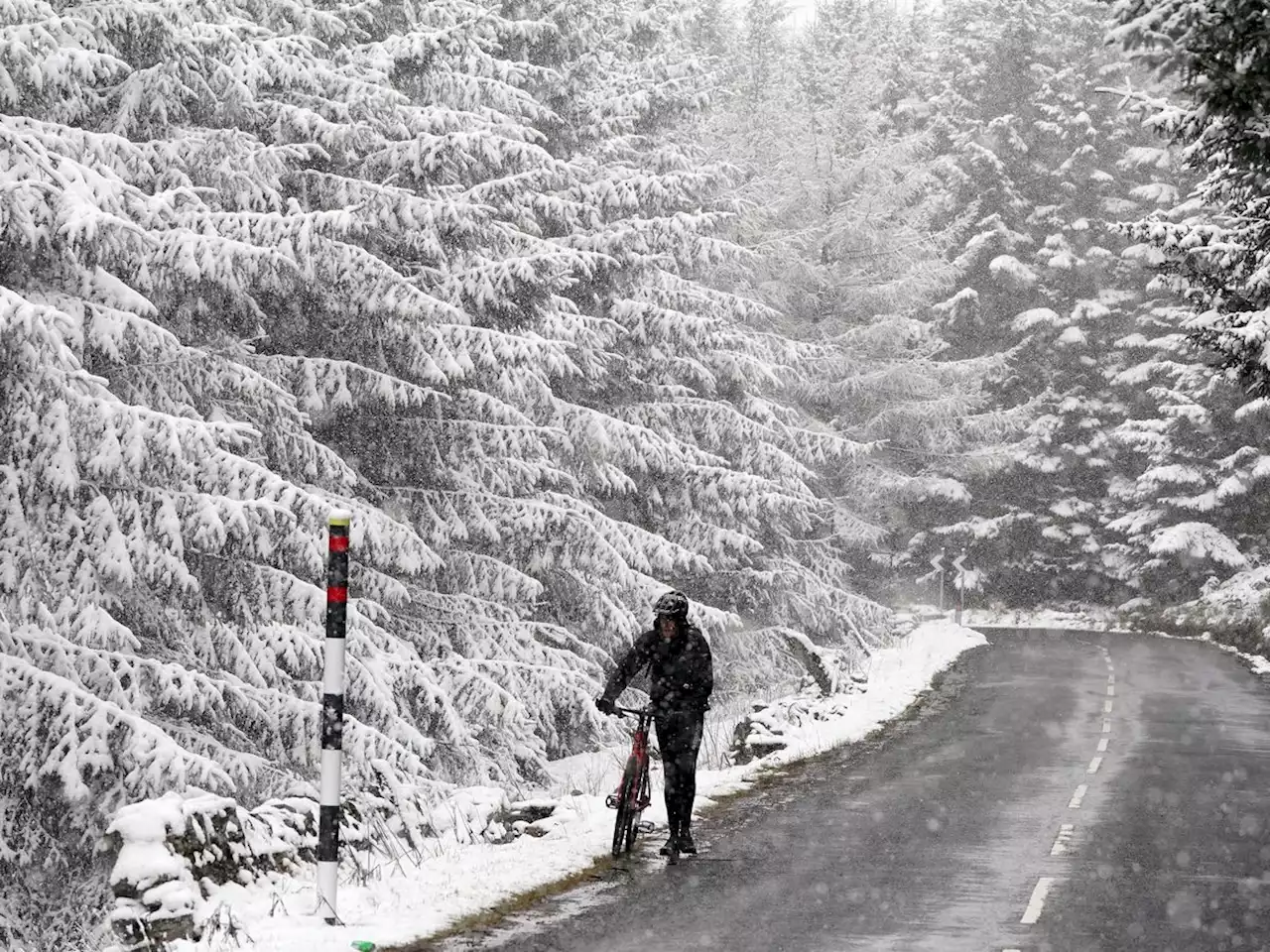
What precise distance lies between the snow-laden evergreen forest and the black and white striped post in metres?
4.58

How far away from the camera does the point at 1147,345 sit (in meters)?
50.3

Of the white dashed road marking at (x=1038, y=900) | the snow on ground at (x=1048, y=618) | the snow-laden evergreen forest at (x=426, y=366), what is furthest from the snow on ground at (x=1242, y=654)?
→ the white dashed road marking at (x=1038, y=900)

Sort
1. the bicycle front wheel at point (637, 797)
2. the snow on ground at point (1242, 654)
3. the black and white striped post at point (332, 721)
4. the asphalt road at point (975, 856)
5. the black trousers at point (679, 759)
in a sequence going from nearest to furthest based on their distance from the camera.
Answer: the black and white striped post at point (332, 721)
the asphalt road at point (975, 856)
the black trousers at point (679, 759)
the bicycle front wheel at point (637, 797)
the snow on ground at point (1242, 654)

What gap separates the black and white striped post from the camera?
8.12 meters

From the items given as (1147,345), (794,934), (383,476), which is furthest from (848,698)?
(1147,345)

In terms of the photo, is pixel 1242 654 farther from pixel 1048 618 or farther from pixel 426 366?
pixel 426 366

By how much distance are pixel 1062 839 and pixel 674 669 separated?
4.01 m

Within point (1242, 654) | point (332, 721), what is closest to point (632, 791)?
point (332, 721)

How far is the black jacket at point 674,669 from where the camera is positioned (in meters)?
10.9

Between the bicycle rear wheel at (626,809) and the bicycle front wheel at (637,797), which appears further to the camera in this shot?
the bicycle front wheel at (637,797)

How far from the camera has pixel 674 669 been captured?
1097 cm

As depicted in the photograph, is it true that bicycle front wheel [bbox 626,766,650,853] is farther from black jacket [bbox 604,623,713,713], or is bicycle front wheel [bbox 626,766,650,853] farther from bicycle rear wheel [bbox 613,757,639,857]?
black jacket [bbox 604,623,713,713]

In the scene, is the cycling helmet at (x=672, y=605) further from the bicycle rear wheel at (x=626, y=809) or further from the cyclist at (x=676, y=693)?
the bicycle rear wheel at (x=626, y=809)

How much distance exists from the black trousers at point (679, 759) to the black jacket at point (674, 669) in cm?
7
